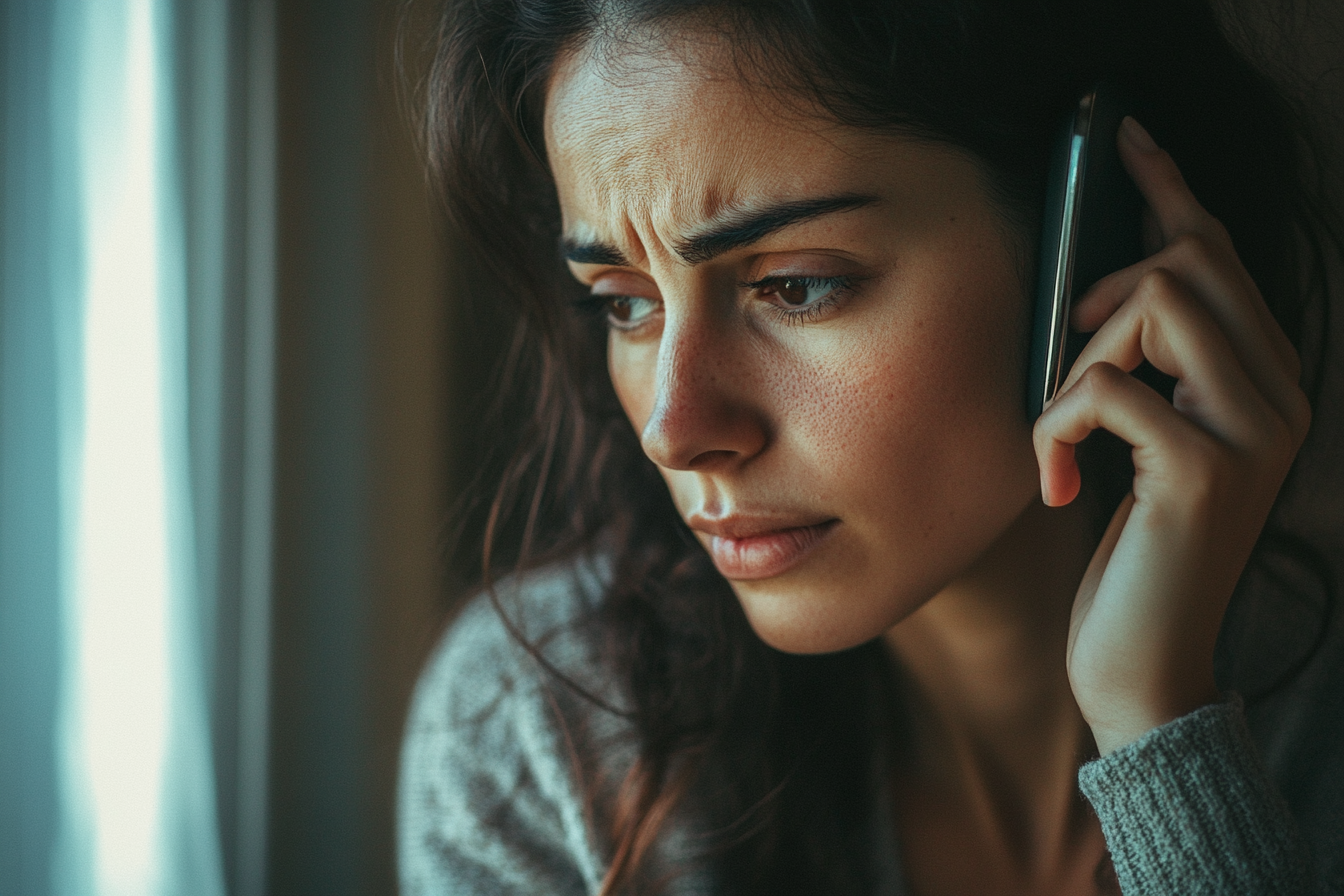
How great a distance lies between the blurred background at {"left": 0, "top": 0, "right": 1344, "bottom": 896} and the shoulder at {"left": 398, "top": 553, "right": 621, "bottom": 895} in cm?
34

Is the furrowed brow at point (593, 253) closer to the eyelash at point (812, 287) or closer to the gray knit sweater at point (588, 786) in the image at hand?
the eyelash at point (812, 287)

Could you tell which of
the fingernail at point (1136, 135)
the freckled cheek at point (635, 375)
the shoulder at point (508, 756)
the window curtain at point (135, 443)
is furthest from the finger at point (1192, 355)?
the window curtain at point (135, 443)

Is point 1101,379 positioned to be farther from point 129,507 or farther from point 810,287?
point 129,507

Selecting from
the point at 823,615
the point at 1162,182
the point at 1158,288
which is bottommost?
the point at 823,615

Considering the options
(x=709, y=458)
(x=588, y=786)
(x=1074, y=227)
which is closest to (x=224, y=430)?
(x=588, y=786)

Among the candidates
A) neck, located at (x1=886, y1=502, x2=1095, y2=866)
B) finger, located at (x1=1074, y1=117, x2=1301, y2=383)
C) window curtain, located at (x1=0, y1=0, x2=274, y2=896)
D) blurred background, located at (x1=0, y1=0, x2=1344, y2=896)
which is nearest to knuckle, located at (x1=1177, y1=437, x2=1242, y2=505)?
finger, located at (x1=1074, y1=117, x2=1301, y2=383)

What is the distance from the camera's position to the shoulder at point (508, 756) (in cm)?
117

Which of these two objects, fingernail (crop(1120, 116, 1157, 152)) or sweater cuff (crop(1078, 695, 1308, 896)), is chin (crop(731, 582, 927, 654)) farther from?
fingernail (crop(1120, 116, 1157, 152))

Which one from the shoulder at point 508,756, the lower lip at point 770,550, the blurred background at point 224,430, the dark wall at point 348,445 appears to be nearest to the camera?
the lower lip at point 770,550

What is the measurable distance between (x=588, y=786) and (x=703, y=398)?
1.88ft

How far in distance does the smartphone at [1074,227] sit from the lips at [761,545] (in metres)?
0.22

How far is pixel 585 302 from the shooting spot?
1.05 meters

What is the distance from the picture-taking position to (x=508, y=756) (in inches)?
48.2

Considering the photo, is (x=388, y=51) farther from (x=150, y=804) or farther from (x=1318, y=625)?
(x=1318, y=625)
